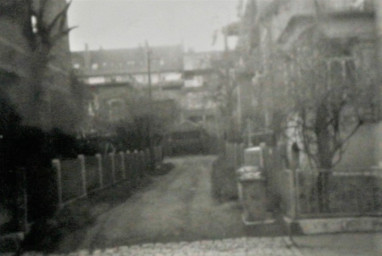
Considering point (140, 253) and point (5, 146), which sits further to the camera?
point (5, 146)

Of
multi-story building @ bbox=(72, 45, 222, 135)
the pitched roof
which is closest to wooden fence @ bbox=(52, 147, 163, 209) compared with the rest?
multi-story building @ bbox=(72, 45, 222, 135)

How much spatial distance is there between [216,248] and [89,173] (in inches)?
311

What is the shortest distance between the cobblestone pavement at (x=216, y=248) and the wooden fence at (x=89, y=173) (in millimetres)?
3546

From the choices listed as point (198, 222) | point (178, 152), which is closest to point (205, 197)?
point (198, 222)

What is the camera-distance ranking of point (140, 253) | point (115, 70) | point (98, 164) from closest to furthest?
point (140, 253)
point (98, 164)
point (115, 70)

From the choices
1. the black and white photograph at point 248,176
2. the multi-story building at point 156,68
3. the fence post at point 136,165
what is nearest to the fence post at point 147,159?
the fence post at point 136,165

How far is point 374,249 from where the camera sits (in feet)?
24.7

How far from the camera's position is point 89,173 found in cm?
1556

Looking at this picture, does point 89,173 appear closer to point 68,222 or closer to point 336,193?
point 68,222

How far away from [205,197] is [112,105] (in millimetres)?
34729

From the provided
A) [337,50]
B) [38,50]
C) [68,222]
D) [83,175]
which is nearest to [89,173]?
[83,175]

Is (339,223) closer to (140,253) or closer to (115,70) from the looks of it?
(140,253)

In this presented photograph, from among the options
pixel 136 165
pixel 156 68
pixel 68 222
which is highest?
pixel 156 68

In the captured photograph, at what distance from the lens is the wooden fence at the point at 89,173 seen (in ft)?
41.4
